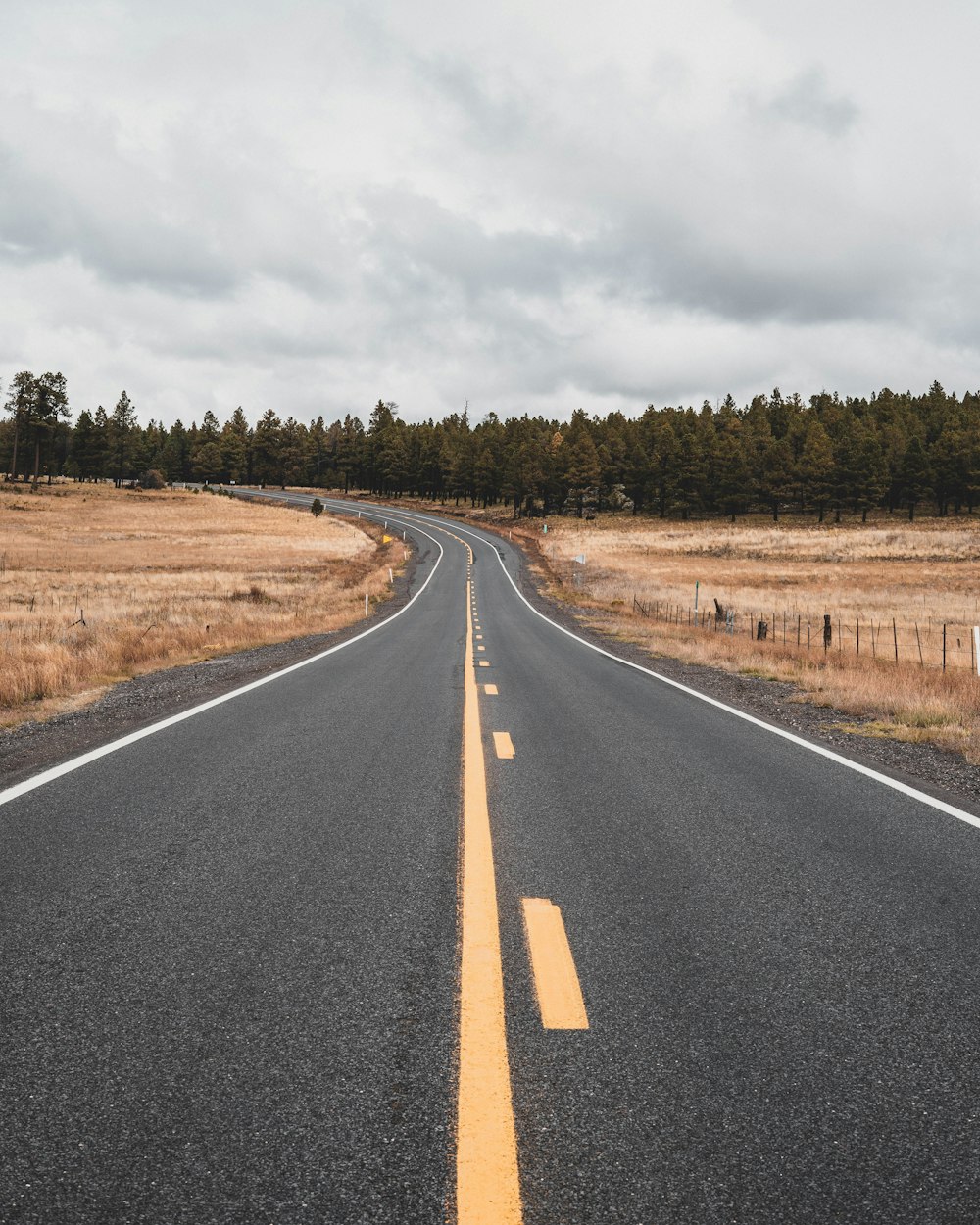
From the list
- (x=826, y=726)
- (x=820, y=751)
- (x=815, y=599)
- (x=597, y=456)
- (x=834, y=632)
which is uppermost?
(x=597, y=456)

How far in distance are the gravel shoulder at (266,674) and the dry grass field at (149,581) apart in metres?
0.78

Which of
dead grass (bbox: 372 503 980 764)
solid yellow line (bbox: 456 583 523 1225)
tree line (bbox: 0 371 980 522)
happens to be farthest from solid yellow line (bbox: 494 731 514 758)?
tree line (bbox: 0 371 980 522)

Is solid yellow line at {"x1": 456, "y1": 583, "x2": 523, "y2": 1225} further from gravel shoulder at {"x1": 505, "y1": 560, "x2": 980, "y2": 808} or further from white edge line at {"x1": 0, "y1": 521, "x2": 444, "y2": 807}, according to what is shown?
gravel shoulder at {"x1": 505, "y1": 560, "x2": 980, "y2": 808}

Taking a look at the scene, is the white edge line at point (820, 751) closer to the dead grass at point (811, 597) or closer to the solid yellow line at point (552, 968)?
the dead grass at point (811, 597)

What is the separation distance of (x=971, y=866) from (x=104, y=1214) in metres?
4.82

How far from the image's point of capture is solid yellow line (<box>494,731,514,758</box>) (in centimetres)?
781

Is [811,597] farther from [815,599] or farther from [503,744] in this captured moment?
[503,744]

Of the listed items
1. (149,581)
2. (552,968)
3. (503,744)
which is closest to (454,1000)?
(552,968)

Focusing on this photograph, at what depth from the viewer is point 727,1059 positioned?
269 cm

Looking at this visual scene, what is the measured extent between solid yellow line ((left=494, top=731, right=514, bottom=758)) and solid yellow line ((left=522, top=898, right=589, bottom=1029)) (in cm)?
371

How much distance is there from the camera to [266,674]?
1377cm

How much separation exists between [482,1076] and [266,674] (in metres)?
11.9

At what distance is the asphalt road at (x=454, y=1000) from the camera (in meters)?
2.12

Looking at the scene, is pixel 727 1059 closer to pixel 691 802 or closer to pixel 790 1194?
pixel 790 1194
